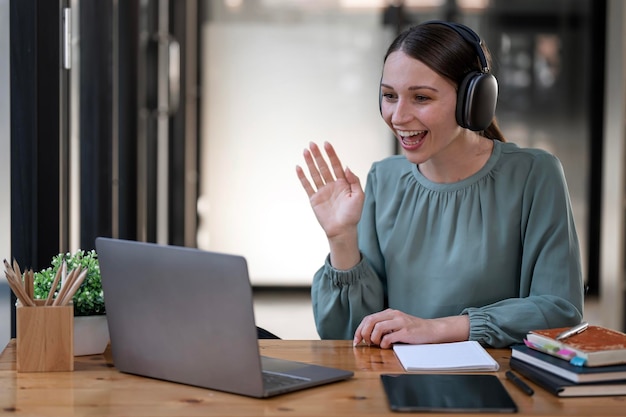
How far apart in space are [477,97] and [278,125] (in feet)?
12.2

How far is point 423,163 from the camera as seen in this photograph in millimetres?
2254

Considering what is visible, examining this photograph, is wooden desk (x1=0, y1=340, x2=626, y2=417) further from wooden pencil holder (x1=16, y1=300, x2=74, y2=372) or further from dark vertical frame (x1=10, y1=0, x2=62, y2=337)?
dark vertical frame (x1=10, y1=0, x2=62, y2=337)

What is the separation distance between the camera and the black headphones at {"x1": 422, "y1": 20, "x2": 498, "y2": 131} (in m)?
2.01

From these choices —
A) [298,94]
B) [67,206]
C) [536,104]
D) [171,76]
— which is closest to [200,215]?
[298,94]

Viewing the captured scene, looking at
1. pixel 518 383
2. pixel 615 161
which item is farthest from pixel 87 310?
pixel 615 161

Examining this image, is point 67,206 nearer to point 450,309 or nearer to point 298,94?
point 450,309

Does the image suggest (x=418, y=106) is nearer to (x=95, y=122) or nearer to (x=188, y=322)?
(x=188, y=322)

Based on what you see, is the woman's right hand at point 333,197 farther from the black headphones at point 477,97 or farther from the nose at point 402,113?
the black headphones at point 477,97

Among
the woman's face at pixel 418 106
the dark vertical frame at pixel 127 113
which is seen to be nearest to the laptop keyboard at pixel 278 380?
the woman's face at pixel 418 106

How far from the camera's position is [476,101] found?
6.61 feet

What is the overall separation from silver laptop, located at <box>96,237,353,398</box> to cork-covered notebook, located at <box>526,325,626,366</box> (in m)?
0.33

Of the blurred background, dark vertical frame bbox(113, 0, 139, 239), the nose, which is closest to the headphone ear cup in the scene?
the nose

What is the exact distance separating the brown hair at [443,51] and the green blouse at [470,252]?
232 mm

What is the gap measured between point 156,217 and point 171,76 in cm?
67
